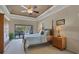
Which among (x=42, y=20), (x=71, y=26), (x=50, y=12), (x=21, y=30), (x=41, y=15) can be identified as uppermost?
(x=50, y=12)

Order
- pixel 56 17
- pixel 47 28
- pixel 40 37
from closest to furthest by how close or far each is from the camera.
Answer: pixel 40 37 → pixel 56 17 → pixel 47 28

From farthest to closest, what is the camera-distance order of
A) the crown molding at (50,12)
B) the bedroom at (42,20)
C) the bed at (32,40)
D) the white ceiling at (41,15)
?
the crown molding at (50,12), the white ceiling at (41,15), the bed at (32,40), the bedroom at (42,20)

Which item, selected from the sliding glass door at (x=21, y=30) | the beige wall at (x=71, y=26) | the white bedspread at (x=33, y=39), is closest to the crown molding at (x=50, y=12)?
the beige wall at (x=71, y=26)

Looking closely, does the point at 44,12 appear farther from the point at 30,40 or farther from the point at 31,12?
the point at 30,40

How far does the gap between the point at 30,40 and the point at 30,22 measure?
3.22 feet

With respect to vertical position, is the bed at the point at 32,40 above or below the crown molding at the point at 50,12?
below

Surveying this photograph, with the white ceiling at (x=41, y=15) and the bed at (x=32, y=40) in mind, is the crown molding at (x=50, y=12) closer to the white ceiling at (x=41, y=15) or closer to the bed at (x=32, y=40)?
the white ceiling at (x=41, y=15)

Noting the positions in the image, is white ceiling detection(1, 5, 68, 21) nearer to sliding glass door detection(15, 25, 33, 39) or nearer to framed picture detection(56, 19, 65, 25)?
sliding glass door detection(15, 25, 33, 39)

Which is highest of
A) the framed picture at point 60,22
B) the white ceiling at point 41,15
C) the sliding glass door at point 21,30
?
the white ceiling at point 41,15

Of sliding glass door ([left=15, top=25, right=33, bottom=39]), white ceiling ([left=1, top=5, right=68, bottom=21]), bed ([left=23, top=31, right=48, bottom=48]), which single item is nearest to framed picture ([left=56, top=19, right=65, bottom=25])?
white ceiling ([left=1, top=5, right=68, bottom=21])

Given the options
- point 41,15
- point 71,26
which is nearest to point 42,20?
point 41,15

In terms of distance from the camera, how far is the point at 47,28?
17.0 feet

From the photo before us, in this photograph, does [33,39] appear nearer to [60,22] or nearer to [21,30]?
[21,30]

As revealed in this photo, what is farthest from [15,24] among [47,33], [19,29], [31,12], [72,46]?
[72,46]
